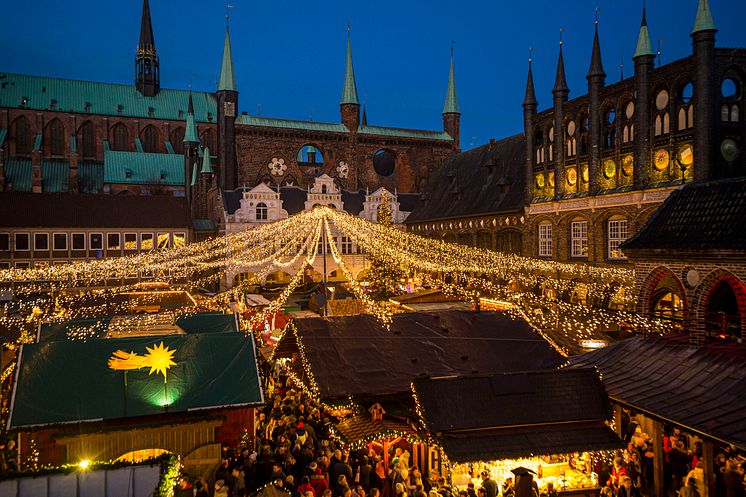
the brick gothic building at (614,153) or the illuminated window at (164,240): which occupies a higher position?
the brick gothic building at (614,153)

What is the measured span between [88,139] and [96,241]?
71.7ft

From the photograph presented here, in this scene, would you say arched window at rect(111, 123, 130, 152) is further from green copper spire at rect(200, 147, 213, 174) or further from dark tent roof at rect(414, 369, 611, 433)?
dark tent roof at rect(414, 369, 611, 433)

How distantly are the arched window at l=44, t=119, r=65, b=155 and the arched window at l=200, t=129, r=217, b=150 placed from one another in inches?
623

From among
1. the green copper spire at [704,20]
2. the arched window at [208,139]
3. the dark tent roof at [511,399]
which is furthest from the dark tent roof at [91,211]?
the dark tent roof at [511,399]

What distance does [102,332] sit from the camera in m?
15.3

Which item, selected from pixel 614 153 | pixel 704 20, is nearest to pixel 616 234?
pixel 614 153

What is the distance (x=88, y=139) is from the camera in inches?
2734

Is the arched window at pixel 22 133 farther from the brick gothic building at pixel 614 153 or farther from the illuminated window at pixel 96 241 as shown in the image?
the brick gothic building at pixel 614 153

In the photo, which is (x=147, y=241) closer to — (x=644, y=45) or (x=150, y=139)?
(x=150, y=139)

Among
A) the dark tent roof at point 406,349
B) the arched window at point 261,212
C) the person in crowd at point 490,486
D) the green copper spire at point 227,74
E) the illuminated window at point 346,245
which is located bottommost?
the person in crowd at point 490,486

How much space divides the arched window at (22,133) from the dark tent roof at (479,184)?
44.7 meters

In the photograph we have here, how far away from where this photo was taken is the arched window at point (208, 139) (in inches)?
2881

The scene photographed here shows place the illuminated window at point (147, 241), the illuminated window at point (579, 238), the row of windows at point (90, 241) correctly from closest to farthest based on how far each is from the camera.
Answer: the illuminated window at point (579, 238) < the row of windows at point (90, 241) < the illuminated window at point (147, 241)

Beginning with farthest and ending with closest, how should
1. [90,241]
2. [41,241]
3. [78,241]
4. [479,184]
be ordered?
[90,241] < [78,241] < [41,241] < [479,184]
